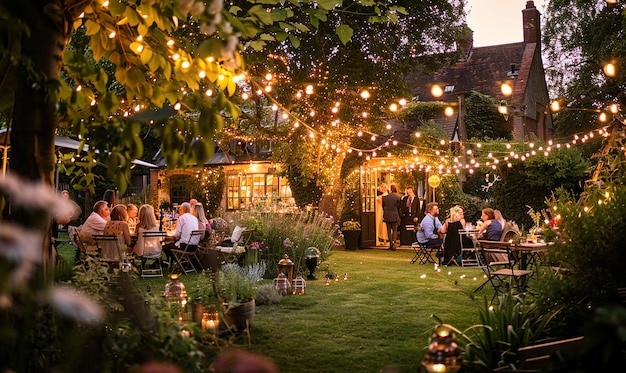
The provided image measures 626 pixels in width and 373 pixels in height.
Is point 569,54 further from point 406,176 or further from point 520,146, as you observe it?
point 406,176

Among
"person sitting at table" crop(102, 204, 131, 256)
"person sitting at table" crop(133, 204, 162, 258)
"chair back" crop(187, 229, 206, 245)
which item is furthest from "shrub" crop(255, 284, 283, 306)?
"person sitting at table" crop(133, 204, 162, 258)

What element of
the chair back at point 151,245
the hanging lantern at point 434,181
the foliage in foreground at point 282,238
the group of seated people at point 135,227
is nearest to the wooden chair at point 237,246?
the foliage in foreground at point 282,238

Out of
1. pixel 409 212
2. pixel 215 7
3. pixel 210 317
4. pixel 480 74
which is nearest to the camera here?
pixel 215 7

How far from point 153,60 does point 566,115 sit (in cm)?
2637

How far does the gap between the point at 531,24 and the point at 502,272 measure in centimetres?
2291

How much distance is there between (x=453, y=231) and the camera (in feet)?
39.2

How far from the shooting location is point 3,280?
1244 millimetres

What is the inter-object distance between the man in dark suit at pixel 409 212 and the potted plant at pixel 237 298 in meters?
10.5

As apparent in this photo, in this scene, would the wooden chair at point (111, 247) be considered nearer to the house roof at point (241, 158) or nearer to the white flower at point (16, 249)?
the white flower at point (16, 249)

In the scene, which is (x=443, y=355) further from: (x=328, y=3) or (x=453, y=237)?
(x=453, y=237)

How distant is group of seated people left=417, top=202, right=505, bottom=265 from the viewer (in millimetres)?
10469

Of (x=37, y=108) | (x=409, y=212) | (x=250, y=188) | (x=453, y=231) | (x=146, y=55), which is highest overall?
(x=250, y=188)

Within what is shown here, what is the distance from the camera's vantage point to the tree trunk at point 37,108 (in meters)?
2.49

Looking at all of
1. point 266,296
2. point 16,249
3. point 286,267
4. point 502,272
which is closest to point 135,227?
point 286,267
